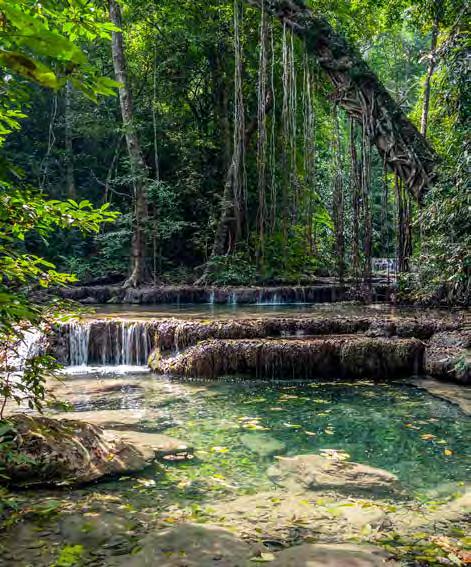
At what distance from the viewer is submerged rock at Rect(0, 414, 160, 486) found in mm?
3127

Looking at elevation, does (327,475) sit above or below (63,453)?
below

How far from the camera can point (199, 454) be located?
3.89 metres

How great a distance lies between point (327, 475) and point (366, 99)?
27.7 feet

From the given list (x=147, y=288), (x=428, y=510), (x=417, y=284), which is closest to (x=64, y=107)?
(x=147, y=288)

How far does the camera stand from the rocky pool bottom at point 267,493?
239 cm

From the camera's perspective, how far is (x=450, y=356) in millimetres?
6309

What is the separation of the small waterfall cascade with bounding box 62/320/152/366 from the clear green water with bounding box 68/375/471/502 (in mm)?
1479

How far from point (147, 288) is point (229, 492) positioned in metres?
9.69

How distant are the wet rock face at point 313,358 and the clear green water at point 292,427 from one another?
29cm

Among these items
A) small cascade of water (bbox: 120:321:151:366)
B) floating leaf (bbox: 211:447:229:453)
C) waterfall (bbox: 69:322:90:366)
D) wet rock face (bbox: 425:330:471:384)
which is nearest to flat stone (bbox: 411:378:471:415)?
wet rock face (bbox: 425:330:471:384)

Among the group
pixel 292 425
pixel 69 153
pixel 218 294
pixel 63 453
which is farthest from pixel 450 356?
pixel 69 153

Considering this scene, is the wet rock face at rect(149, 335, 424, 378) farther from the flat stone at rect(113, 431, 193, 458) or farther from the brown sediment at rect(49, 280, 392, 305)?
the brown sediment at rect(49, 280, 392, 305)

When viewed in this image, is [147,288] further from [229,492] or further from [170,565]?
[170,565]

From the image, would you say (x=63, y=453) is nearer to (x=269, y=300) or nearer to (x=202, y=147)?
(x=269, y=300)
